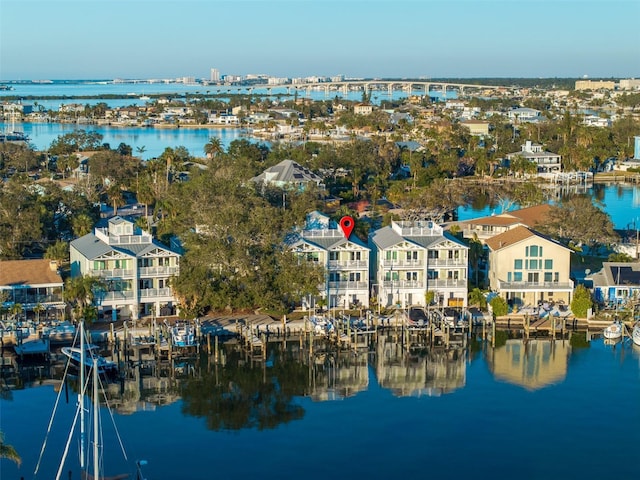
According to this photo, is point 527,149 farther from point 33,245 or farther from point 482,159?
point 33,245

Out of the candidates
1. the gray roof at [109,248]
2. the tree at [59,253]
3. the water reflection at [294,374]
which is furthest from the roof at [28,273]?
the water reflection at [294,374]

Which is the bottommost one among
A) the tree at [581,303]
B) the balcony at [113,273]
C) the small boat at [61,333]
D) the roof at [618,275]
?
the small boat at [61,333]

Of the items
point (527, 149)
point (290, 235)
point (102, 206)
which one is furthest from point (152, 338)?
point (527, 149)

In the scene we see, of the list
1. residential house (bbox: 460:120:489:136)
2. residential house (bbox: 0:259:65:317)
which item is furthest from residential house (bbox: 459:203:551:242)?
residential house (bbox: 460:120:489:136)

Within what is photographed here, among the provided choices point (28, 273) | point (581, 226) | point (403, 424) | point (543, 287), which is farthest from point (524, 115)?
point (403, 424)

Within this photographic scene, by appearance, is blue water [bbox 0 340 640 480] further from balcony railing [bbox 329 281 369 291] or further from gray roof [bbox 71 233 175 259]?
gray roof [bbox 71 233 175 259]

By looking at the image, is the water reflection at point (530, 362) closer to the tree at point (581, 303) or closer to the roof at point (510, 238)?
the tree at point (581, 303)

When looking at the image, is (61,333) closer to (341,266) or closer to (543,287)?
(341,266)
